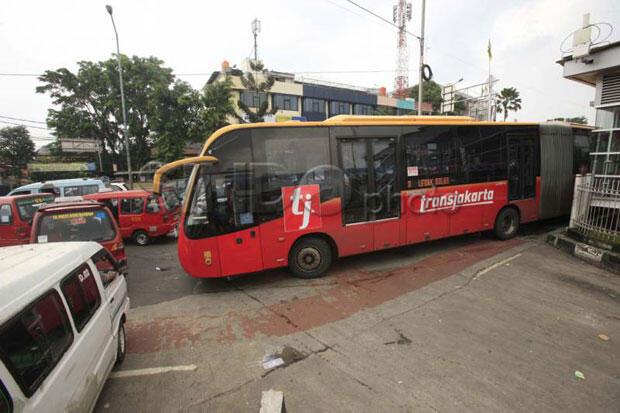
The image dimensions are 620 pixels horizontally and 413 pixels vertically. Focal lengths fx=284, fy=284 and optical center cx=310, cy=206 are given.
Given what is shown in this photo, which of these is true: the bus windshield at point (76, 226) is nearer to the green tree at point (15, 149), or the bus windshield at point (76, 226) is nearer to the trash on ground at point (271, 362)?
the trash on ground at point (271, 362)

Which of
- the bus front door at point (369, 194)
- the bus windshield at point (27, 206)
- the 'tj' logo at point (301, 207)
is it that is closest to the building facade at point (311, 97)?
the bus windshield at point (27, 206)

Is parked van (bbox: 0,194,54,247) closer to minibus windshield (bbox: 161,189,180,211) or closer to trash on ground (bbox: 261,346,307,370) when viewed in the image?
minibus windshield (bbox: 161,189,180,211)

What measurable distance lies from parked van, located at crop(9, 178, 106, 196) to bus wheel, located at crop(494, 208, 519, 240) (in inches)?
716

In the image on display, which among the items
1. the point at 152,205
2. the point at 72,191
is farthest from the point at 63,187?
the point at 152,205

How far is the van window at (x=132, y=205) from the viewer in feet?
32.4

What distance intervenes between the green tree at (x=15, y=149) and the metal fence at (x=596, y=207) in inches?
1958

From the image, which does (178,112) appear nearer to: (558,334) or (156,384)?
(156,384)

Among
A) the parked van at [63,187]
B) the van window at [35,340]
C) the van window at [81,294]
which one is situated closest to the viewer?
the van window at [35,340]

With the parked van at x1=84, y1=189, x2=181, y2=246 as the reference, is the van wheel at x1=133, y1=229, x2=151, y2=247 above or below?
below

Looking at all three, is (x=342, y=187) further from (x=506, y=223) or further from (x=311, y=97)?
(x=311, y=97)

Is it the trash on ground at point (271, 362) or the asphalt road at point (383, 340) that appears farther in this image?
the trash on ground at point (271, 362)

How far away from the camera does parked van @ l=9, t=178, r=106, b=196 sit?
1366 centimetres

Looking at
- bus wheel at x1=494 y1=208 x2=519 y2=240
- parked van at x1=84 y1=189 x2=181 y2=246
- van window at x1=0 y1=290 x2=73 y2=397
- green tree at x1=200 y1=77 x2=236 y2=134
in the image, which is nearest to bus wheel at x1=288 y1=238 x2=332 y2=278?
van window at x1=0 y1=290 x2=73 y2=397

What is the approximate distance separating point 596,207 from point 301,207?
7.78 metres
